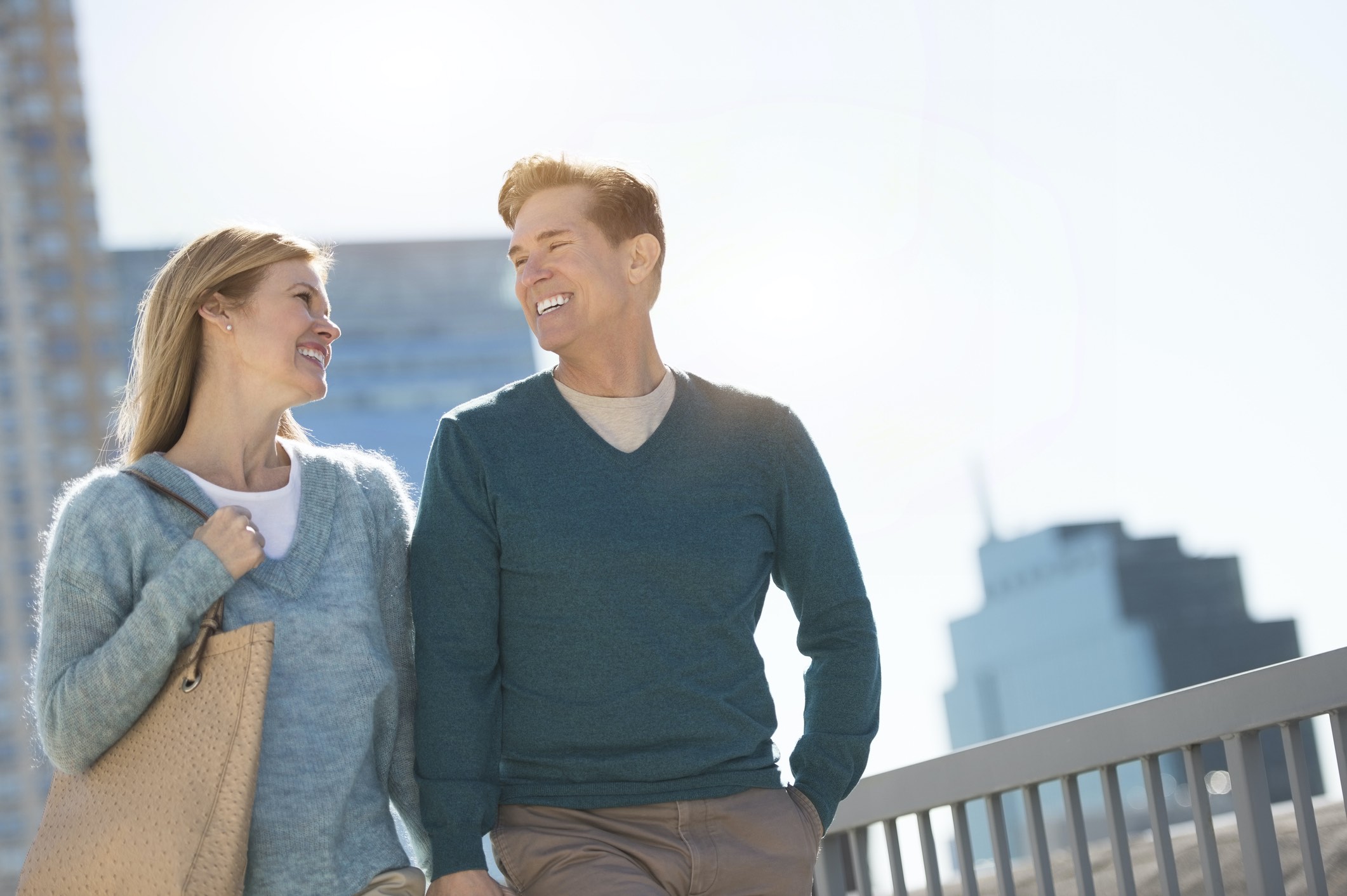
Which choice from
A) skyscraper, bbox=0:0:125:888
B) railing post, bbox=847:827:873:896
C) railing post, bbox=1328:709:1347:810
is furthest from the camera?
skyscraper, bbox=0:0:125:888

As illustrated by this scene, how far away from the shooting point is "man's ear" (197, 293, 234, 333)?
252 cm

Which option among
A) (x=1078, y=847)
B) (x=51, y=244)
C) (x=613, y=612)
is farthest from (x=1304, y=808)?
(x=51, y=244)

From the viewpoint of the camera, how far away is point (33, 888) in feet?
6.65

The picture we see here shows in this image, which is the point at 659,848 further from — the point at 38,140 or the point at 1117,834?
the point at 38,140

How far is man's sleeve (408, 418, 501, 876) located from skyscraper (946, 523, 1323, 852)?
2671 inches

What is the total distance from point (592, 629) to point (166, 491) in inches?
27.4

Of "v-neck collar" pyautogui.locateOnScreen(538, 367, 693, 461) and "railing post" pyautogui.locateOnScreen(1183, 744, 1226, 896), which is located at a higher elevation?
"v-neck collar" pyautogui.locateOnScreen(538, 367, 693, 461)

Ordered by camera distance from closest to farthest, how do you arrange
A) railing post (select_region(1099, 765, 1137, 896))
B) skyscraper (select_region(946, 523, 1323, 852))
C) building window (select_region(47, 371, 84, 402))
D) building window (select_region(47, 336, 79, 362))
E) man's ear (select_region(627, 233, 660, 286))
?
1. man's ear (select_region(627, 233, 660, 286))
2. railing post (select_region(1099, 765, 1137, 896))
3. building window (select_region(47, 371, 84, 402))
4. building window (select_region(47, 336, 79, 362))
5. skyscraper (select_region(946, 523, 1323, 852))

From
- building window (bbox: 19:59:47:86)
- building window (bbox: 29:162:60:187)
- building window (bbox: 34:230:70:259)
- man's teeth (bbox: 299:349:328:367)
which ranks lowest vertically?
man's teeth (bbox: 299:349:328:367)

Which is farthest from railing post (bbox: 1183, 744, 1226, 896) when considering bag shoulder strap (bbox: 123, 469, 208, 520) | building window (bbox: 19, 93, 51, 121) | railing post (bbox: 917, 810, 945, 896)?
building window (bbox: 19, 93, 51, 121)

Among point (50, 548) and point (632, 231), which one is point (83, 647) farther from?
point (632, 231)

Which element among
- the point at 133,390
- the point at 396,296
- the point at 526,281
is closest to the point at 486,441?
the point at 526,281

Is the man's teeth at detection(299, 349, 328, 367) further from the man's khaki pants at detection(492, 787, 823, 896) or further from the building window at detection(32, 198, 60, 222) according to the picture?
the building window at detection(32, 198, 60, 222)

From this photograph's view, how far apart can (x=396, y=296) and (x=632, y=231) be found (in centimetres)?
9122
